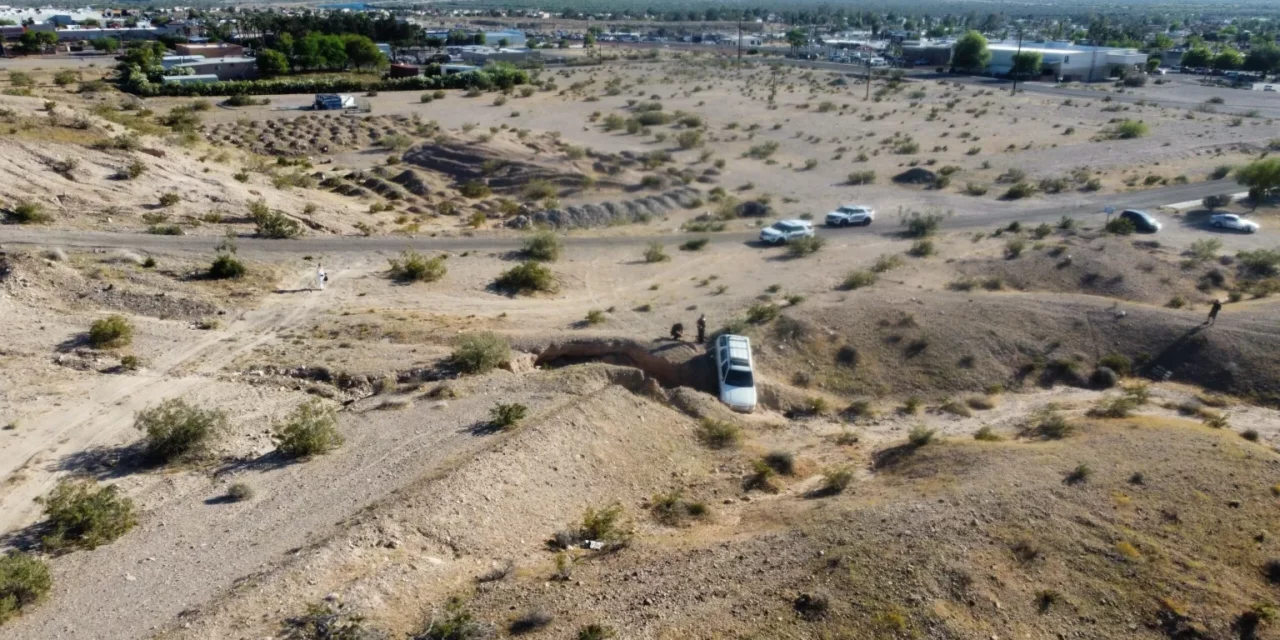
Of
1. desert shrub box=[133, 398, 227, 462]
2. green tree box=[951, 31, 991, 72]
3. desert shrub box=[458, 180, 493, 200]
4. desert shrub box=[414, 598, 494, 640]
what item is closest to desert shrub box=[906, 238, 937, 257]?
desert shrub box=[458, 180, 493, 200]

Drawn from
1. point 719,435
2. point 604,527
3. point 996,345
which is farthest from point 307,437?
point 996,345

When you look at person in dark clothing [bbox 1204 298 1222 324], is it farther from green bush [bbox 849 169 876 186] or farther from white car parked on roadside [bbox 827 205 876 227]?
green bush [bbox 849 169 876 186]

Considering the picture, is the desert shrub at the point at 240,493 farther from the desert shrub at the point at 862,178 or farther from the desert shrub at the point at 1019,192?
the desert shrub at the point at 1019,192

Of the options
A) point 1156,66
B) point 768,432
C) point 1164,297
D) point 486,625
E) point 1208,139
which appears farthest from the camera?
point 1156,66

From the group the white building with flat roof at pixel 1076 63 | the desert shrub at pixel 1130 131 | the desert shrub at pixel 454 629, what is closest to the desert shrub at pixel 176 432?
the desert shrub at pixel 454 629

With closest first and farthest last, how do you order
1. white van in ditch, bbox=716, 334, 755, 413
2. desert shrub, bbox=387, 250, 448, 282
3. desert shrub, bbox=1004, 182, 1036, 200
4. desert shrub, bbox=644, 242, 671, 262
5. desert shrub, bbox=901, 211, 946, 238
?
white van in ditch, bbox=716, 334, 755, 413
desert shrub, bbox=387, 250, 448, 282
desert shrub, bbox=644, 242, 671, 262
desert shrub, bbox=901, 211, 946, 238
desert shrub, bbox=1004, 182, 1036, 200

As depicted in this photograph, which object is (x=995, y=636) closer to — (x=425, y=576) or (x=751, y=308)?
(x=425, y=576)

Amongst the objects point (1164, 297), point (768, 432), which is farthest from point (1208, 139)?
point (768, 432)
